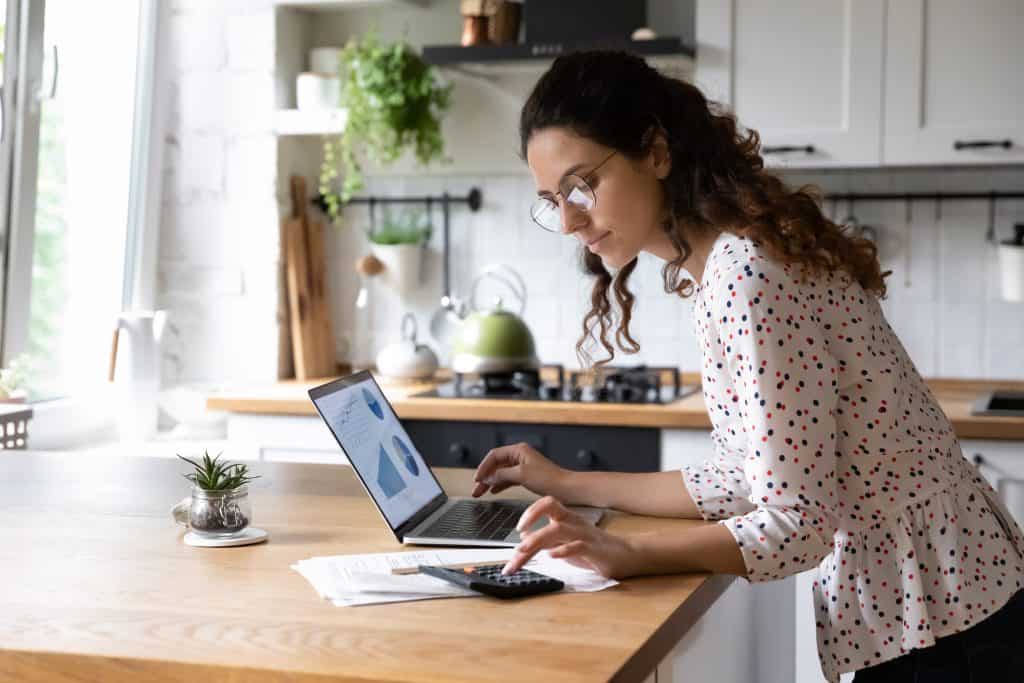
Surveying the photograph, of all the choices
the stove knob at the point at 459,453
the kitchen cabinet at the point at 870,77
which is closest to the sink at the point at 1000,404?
the kitchen cabinet at the point at 870,77

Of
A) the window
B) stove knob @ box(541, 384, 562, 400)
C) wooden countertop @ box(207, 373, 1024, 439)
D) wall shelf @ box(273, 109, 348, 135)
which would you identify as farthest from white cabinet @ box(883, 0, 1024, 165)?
the window

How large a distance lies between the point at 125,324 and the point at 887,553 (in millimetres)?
2808

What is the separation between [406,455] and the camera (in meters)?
1.95

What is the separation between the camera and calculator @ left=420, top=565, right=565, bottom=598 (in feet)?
4.82

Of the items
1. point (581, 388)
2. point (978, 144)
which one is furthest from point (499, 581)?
point (978, 144)

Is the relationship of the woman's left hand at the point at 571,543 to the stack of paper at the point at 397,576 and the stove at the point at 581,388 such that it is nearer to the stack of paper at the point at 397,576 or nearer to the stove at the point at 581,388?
the stack of paper at the point at 397,576

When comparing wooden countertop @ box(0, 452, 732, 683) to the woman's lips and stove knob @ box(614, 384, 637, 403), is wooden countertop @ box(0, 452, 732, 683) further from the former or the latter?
stove knob @ box(614, 384, 637, 403)

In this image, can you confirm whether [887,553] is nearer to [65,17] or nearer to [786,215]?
[786,215]

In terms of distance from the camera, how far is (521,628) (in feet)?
4.40

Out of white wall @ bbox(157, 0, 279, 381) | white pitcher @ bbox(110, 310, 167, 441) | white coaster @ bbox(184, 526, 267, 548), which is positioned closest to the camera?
white coaster @ bbox(184, 526, 267, 548)

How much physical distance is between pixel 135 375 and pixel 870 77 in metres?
2.24

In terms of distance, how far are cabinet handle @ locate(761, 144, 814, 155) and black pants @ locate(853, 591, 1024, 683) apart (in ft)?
6.74

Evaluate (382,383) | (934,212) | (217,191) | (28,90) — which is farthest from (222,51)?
(934,212)

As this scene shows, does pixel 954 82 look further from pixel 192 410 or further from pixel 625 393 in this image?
pixel 192 410
